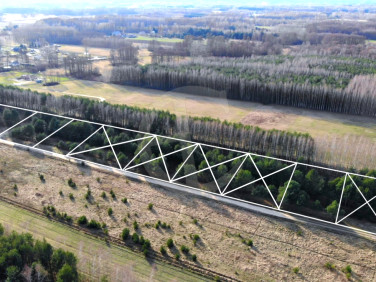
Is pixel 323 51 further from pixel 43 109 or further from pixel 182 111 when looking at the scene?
pixel 43 109

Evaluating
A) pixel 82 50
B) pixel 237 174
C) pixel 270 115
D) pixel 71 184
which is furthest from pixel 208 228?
pixel 82 50

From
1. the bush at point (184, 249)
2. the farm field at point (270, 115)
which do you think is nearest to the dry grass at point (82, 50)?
the farm field at point (270, 115)

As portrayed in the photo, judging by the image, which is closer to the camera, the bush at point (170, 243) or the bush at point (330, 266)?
the bush at point (330, 266)

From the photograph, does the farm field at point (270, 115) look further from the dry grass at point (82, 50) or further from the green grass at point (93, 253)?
the dry grass at point (82, 50)

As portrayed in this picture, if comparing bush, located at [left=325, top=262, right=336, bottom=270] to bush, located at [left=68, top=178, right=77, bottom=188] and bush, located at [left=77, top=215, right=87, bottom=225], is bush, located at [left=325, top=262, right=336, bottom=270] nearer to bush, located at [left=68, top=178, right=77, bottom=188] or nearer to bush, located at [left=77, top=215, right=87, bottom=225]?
bush, located at [left=77, top=215, right=87, bottom=225]

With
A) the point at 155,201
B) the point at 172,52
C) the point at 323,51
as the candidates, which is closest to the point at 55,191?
the point at 155,201

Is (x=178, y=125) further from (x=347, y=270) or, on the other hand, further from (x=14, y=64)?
(x=14, y=64)

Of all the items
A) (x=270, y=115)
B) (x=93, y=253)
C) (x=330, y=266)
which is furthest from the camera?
(x=270, y=115)
